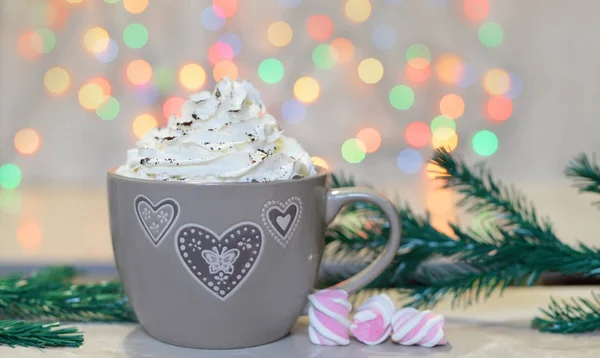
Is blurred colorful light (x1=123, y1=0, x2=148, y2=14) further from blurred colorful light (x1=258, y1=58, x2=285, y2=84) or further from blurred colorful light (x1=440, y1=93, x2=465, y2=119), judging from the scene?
blurred colorful light (x1=440, y1=93, x2=465, y2=119)

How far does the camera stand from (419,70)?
1684 millimetres

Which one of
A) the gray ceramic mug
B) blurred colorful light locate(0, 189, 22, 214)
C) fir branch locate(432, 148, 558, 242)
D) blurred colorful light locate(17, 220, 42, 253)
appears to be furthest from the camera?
blurred colorful light locate(0, 189, 22, 214)

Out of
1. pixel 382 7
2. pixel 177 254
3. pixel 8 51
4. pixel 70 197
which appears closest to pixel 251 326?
pixel 177 254

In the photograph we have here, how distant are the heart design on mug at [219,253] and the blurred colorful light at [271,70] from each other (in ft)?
3.90

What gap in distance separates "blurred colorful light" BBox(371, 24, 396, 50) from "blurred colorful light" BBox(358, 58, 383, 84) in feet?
0.14

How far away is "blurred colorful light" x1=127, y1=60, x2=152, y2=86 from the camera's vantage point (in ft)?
5.55

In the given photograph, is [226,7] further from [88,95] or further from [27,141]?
[27,141]

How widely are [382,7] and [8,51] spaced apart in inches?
37.5

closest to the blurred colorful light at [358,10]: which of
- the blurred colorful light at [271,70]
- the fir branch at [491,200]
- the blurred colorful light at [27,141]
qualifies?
the blurred colorful light at [271,70]

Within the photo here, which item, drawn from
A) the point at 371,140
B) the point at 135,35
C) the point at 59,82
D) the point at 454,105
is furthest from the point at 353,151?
the point at 59,82

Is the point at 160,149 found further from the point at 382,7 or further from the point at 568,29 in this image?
the point at 568,29

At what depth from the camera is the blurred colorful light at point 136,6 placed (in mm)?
1673

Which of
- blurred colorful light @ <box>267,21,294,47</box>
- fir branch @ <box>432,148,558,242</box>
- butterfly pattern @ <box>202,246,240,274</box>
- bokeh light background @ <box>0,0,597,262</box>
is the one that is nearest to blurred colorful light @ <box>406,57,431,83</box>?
bokeh light background @ <box>0,0,597,262</box>

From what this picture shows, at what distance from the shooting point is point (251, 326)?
22.1 inches
